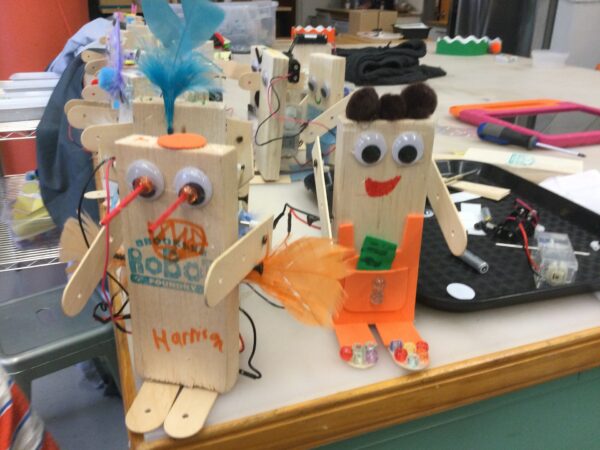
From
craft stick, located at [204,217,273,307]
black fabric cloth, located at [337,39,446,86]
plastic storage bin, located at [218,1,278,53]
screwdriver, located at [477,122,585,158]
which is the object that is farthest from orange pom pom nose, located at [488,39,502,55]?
craft stick, located at [204,217,273,307]

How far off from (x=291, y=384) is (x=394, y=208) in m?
0.18

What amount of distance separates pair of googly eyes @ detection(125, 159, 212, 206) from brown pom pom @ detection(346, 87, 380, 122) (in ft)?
0.48

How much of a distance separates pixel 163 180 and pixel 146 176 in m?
0.01

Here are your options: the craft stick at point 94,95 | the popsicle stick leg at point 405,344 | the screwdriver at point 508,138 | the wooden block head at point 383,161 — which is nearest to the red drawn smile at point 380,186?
the wooden block head at point 383,161

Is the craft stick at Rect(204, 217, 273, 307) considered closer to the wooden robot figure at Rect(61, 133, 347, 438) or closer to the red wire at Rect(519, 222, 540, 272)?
the wooden robot figure at Rect(61, 133, 347, 438)

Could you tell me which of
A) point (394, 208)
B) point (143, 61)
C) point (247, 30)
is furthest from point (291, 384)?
point (247, 30)

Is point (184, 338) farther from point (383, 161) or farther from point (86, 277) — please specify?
point (383, 161)

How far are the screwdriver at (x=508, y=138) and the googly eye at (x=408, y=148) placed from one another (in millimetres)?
750

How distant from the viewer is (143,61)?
16.5 inches

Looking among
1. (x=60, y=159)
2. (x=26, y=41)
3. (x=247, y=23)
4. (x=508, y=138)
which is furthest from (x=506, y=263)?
(x=26, y=41)

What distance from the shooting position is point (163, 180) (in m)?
0.37

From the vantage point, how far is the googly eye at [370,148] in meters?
0.44

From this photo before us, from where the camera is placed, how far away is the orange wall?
6.18 feet

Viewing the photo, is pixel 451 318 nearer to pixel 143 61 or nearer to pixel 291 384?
pixel 291 384
